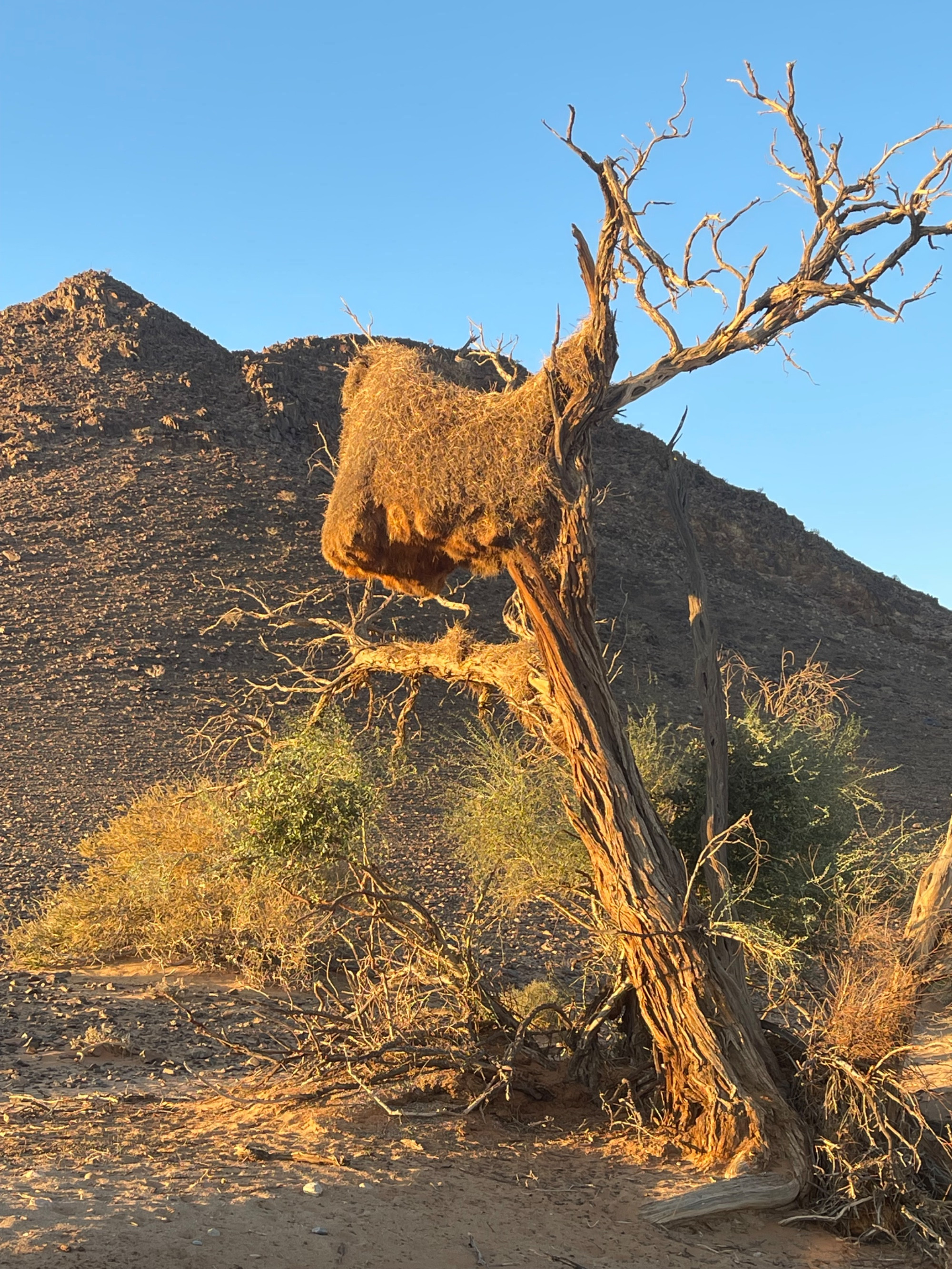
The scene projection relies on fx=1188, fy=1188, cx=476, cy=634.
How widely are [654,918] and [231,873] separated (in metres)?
4.70

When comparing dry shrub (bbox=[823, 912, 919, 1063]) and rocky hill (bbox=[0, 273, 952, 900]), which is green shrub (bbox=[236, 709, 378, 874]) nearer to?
dry shrub (bbox=[823, 912, 919, 1063])

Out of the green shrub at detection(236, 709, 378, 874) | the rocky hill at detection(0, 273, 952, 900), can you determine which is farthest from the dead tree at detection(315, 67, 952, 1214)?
the rocky hill at detection(0, 273, 952, 900)

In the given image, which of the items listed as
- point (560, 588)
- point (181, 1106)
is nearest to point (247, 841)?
point (181, 1106)

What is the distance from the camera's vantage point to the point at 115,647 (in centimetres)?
2414

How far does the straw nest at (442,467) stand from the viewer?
23.5ft

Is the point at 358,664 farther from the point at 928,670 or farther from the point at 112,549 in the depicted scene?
the point at 928,670

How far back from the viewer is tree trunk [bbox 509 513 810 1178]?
6.67 meters

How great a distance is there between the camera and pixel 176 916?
11.3 metres

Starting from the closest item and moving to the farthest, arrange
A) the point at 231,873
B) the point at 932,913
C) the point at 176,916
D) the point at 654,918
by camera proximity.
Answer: the point at 654,918 → the point at 932,913 → the point at 231,873 → the point at 176,916

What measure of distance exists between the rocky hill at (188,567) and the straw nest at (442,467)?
7.57 m

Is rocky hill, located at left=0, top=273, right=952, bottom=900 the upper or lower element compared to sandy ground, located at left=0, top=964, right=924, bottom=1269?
upper

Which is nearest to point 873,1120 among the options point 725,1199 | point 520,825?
point 725,1199

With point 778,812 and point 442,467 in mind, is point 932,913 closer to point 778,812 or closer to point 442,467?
point 442,467

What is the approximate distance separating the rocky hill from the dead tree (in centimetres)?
801
